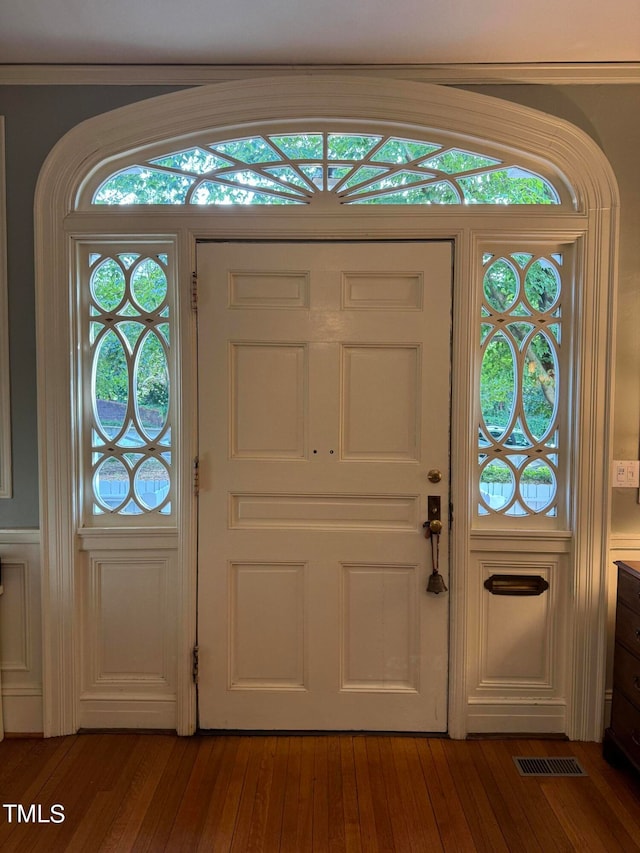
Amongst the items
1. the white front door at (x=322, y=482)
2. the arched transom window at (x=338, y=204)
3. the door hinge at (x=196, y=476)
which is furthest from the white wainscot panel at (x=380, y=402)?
the door hinge at (x=196, y=476)

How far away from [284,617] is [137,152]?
2.09 metres

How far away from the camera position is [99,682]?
2.52 meters

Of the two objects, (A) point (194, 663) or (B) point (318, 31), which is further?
(A) point (194, 663)

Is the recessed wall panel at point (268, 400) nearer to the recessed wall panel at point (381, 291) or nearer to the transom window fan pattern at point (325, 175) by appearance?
the recessed wall panel at point (381, 291)

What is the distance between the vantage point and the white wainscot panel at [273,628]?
98.3 inches

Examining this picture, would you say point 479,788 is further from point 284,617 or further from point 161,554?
point 161,554

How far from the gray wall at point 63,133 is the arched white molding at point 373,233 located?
0.20 feet

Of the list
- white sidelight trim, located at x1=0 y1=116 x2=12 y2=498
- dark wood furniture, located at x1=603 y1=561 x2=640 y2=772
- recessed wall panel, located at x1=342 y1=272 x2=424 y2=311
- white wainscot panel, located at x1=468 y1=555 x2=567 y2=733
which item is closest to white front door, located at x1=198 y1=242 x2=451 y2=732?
recessed wall panel, located at x1=342 y1=272 x2=424 y2=311

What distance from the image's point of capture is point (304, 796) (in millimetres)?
2100

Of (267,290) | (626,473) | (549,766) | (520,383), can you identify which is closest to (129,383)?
(267,290)

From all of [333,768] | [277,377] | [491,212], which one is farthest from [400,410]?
[333,768]

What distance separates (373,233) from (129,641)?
204 cm

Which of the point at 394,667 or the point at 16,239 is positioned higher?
the point at 16,239

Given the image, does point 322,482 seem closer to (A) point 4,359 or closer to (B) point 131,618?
(B) point 131,618
